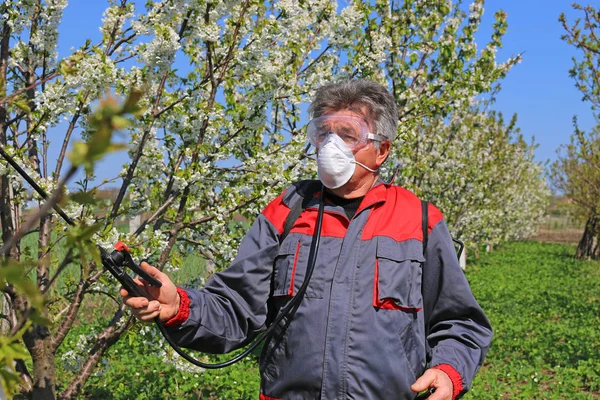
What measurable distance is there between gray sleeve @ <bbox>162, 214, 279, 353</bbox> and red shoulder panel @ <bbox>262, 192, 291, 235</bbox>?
2cm

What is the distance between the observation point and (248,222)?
6352mm

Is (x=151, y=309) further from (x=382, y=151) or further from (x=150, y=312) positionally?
(x=382, y=151)

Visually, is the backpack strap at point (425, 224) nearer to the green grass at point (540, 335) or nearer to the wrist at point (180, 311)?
the wrist at point (180, 311)

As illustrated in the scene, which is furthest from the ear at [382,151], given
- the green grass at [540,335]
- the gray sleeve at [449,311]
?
the green grass at [540,335]

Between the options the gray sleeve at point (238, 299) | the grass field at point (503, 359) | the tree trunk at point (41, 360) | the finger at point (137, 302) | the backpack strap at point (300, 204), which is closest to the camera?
the finger at point (137, 302)

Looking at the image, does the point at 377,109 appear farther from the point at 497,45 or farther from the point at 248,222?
the point at 497,45

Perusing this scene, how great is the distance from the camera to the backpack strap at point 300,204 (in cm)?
248

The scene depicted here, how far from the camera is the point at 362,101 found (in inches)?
101

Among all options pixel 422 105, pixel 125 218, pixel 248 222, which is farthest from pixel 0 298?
pixel 422 105

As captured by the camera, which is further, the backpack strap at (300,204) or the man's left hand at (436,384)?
the backpack strap at (300,204)

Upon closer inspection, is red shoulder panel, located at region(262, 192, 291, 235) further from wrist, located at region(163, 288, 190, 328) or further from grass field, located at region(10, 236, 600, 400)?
grass field, located at region(10, 236, 600, 400)

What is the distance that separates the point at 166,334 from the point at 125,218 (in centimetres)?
212

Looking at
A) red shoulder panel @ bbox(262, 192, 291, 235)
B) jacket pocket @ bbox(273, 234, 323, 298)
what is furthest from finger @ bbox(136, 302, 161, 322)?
red shoulder panel @ bbox(262, 192, 291, 235)

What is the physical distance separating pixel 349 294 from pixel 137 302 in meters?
0.68
